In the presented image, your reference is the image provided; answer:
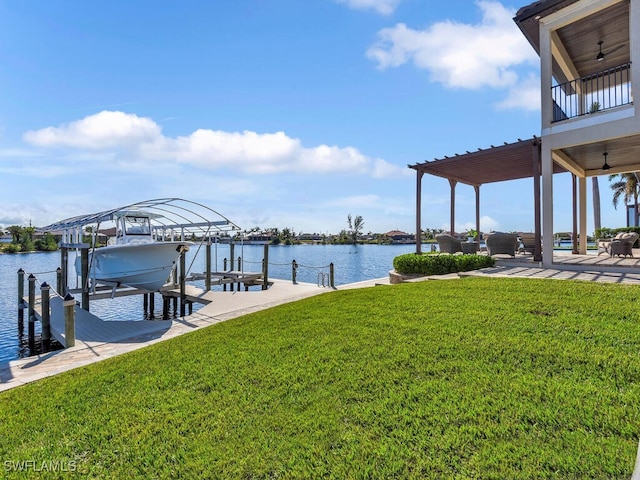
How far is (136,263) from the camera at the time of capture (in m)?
12.1

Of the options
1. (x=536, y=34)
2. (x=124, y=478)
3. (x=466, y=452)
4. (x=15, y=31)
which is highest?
(x=536, y=34)

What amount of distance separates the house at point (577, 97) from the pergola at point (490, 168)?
0.03m

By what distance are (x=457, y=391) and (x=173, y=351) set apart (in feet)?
13.6

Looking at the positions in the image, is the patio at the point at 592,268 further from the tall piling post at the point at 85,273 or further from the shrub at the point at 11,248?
the shrub at the point at 11,248

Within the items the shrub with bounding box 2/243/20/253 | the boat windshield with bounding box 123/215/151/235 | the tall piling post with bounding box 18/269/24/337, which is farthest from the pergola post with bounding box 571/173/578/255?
the shrub with bounding box 2/243/20/253

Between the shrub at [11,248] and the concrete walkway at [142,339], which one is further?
the shrub at [11,248]

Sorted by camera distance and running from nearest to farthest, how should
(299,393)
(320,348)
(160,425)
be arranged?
(160,425) → (299,393) → (320,348)

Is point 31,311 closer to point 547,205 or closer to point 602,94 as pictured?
point 547,205

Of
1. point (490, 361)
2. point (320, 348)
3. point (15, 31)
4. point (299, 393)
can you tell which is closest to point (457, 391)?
point (490, 361)

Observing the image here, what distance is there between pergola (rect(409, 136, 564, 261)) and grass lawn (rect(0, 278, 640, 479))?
666cm

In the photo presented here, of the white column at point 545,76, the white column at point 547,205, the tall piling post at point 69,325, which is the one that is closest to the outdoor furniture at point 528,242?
the white column at point 547,205

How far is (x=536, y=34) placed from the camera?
1071cm

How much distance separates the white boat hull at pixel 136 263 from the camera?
11898 millimetres

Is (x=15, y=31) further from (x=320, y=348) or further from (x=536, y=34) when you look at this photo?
(x=536, y=34)
